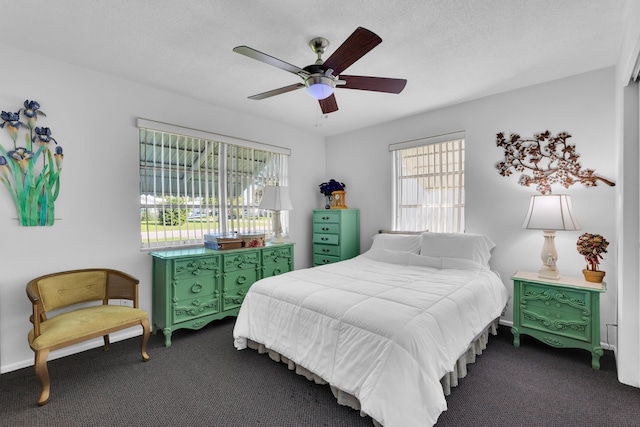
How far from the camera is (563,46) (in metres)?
2.35

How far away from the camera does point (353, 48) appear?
1759mm

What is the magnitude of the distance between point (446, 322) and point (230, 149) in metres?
3.21

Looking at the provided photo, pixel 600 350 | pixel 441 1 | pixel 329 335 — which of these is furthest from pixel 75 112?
pixel 600 350

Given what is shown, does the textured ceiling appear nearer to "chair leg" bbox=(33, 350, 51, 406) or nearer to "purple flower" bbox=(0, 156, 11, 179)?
"purple flower" bbox=(0, 156, 11, 179)

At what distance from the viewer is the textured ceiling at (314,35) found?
1912mm

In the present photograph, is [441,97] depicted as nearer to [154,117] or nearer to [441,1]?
[441,1]

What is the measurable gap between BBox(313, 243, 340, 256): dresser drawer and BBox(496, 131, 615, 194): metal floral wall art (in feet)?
7.63

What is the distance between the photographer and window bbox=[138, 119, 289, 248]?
320 cm

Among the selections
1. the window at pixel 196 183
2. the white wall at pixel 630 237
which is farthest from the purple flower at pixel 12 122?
the white wall at pixel 630 237

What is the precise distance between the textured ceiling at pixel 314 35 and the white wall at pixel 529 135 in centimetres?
21

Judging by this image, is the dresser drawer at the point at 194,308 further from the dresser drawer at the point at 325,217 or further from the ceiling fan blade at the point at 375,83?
the ceiling fan blade at the point at 375,83

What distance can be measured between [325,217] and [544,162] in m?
2.75

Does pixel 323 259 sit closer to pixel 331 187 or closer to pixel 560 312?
pixel 331 187

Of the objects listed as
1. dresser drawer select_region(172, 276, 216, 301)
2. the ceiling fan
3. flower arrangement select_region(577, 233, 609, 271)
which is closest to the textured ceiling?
the ceiling fan
